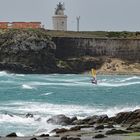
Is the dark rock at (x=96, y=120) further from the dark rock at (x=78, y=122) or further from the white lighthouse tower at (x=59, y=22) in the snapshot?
the white lighthouse tower at (x=59, y=22)

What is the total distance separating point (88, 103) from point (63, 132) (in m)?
18.3

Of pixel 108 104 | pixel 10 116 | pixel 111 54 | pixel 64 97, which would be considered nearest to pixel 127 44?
pixel 111 54

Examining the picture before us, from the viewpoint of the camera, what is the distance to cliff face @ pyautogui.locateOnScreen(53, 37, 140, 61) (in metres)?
108

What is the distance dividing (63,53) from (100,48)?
6089mm

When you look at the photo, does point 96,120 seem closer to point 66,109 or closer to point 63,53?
point 66,109

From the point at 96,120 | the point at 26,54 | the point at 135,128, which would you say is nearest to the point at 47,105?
the point at 96,120

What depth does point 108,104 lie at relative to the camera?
47.2 meters

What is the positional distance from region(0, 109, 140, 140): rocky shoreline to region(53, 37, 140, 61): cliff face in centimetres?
7162

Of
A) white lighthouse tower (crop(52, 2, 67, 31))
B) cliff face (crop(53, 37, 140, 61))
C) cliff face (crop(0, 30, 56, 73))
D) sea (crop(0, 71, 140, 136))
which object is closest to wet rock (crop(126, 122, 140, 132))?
sea (crop(0, 71, 140, 136))

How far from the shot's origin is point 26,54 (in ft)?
332

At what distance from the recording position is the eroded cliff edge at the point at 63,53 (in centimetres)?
10125

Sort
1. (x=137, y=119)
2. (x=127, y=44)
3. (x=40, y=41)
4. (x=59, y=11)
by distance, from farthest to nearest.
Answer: (x=59, y=11) → (x=127, y=44) → (x=40, y=41) → (x=137, y=119)

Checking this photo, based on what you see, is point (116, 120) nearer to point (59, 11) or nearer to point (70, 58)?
point (70, 58)

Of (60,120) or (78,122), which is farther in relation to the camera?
(60,120)
